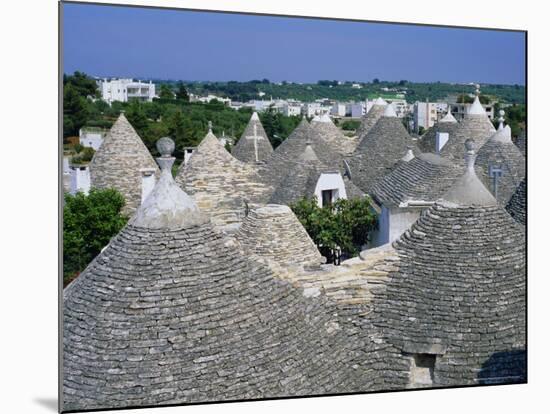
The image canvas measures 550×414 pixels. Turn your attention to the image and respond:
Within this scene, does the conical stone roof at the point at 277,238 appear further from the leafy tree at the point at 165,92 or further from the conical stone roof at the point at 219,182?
the leafy tree at the point at 165,92

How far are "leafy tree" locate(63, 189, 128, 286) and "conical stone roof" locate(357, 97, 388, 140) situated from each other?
2.67 metres

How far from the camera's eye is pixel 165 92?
6.72 metres

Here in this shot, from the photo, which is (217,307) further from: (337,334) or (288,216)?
(288,216)

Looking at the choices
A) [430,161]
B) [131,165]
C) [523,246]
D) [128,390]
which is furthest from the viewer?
[430,161]

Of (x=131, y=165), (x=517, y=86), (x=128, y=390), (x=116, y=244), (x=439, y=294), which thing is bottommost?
(x=128, y=390)

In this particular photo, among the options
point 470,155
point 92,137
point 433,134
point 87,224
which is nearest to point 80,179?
point 92,137

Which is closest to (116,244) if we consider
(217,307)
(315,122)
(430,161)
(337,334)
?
(217,307)

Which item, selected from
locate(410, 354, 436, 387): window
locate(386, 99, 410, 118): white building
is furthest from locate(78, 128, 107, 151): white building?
locate(410, 354, 436, 387): window

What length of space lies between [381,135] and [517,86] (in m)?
4.44

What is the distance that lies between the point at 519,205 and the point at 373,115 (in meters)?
2.33

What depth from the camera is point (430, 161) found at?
9.14 metres

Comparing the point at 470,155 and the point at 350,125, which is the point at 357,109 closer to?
the point at 350,125

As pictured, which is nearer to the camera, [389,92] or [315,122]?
[389,92]

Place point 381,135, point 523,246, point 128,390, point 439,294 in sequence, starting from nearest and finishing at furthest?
point 128,390 → point 439,294 → point 523,246 → point 381,135
